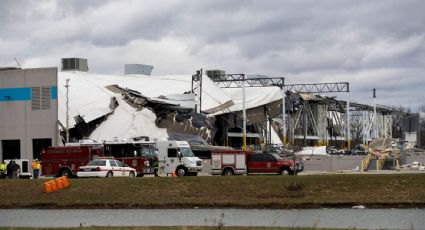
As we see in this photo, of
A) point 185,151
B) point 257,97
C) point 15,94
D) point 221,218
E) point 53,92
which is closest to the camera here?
point 221,218

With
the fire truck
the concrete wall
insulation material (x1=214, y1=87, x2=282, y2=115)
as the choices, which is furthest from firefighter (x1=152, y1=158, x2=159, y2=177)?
insulation material (x1=214, y1=87, x2=282, y2=115)

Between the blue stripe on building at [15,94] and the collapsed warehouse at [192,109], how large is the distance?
9982mm

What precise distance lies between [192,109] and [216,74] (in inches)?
1424

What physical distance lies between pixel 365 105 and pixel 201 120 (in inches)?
3139

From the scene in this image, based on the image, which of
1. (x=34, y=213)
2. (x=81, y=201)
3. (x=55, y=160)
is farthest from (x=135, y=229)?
(x=55, y=160)

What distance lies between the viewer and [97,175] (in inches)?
2041

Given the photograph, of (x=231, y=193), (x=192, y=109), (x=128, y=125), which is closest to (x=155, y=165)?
(x=231, y=193)

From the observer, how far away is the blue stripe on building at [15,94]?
82.9 m

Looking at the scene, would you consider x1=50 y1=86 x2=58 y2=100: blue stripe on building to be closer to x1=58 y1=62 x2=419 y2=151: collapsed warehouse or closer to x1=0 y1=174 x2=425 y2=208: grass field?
x1=58 y1=62 x2=419 y2=151: collapsed warehouse

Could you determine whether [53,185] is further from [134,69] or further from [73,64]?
[134,69]

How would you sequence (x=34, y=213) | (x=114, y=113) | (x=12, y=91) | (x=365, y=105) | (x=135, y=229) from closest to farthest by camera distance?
(x=135, y=229)
(x=34, y=213)
(x=12, y=91)
(x=114, y=113)
(x=365, y=105)

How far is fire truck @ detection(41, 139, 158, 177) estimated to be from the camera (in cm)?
5650

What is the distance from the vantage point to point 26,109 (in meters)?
82.8

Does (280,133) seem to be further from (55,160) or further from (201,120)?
(55,160)
